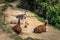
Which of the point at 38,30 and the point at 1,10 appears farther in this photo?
the point at 1,10

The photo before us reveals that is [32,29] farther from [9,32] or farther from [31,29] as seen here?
[9,32]

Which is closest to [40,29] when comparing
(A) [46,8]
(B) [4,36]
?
(B) [4,36]

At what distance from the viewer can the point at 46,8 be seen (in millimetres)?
18594

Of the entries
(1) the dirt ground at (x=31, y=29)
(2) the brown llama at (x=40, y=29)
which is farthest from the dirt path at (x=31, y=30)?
(2) the brown llama at (x=40, y=29)

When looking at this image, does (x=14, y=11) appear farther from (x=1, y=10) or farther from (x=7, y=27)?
(x=7, y=27)

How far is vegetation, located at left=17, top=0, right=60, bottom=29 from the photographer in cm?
1750

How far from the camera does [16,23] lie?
17.5 meters

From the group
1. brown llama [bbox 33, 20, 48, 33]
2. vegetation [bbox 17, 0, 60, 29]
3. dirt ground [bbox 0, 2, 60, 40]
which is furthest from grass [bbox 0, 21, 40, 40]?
vegetation [bbox 17, 0, 60, 29]

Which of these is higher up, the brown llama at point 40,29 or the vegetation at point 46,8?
the vegetation at point 46,8

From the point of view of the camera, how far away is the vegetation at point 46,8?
57.4ft

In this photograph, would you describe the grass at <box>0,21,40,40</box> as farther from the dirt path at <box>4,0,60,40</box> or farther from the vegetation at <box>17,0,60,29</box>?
the vegetation at <box>17,0,60,29</box>

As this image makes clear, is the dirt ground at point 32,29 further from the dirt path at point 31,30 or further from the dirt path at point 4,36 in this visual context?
the dirt path at point 4,36

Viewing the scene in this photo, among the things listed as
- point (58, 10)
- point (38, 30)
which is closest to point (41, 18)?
point (58, 10)

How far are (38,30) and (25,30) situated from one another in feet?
2.91
